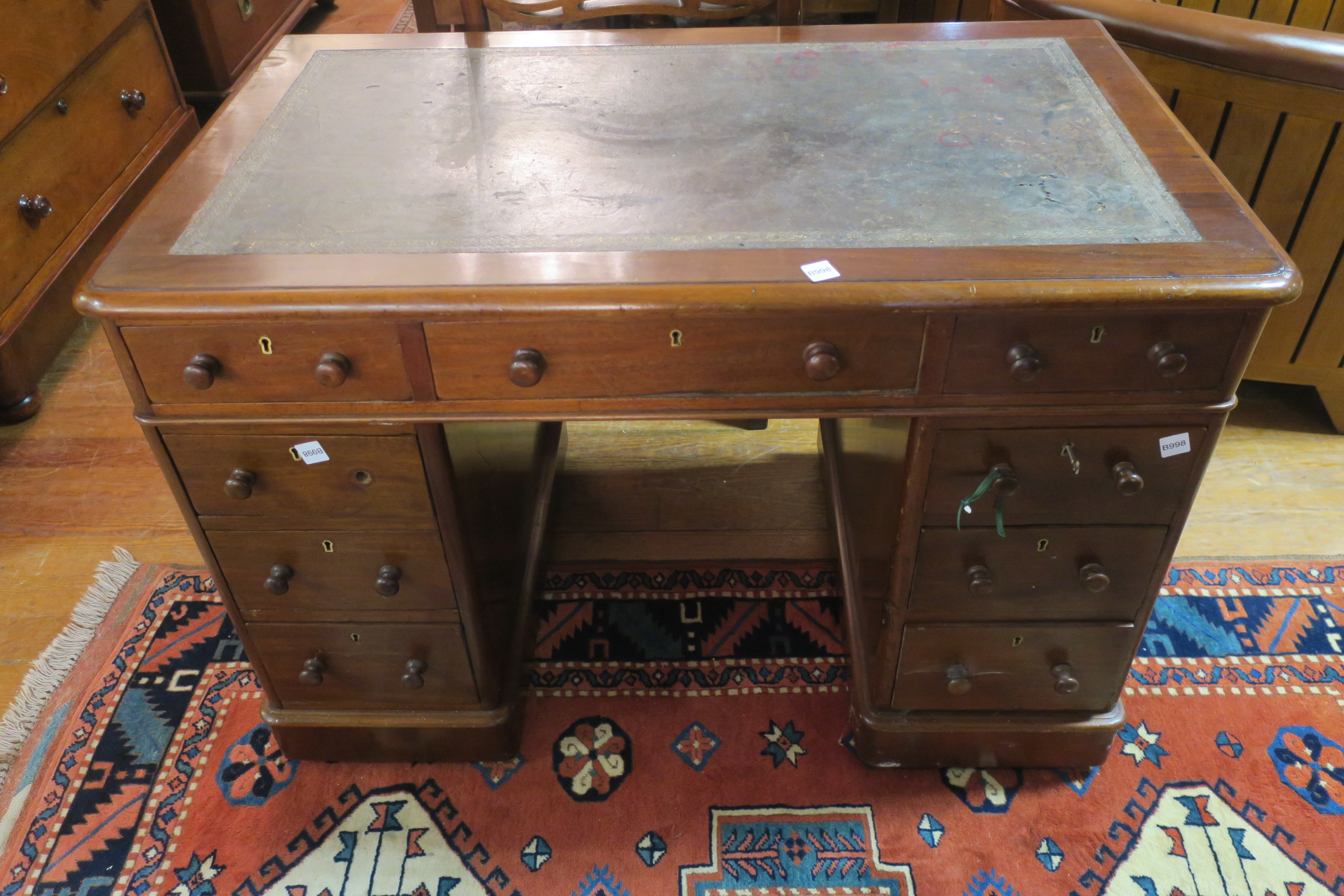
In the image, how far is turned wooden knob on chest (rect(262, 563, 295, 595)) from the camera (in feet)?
4.61

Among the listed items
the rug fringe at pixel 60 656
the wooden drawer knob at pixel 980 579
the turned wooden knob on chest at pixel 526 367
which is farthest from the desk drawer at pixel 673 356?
the rug fringe at pixel 60 656

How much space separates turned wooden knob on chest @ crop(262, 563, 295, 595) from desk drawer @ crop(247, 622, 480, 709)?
0.34 feet

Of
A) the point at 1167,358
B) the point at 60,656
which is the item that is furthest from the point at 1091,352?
the point at 60,656

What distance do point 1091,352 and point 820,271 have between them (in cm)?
34

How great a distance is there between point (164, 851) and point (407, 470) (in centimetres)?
80

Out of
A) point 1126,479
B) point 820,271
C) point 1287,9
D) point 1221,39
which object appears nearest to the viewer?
point 820,271

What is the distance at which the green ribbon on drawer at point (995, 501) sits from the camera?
1276 millimetres

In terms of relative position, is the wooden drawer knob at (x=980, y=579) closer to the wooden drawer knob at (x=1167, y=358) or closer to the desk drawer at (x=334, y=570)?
the wooden drawer knob at (x=1167, y=358)

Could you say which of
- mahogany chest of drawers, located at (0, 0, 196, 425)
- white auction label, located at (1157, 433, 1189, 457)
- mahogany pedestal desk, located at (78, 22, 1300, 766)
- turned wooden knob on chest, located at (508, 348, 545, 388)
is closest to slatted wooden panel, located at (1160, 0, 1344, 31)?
mahogany pedestal desk, located at (78, 22, 1300, 766)

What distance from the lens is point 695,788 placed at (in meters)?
1.64

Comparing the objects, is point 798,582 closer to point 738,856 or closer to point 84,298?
point 738,856

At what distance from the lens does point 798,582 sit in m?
1.98

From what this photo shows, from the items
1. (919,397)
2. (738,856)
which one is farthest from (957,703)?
(919,397)

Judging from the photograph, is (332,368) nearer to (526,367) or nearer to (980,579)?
(526,367)
